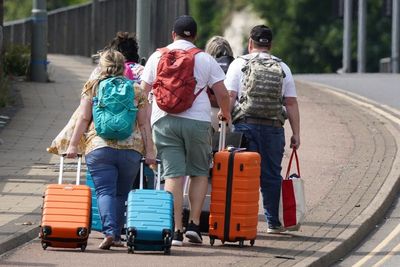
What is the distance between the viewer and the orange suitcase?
1106 centimetres

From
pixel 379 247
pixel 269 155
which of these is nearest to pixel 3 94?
pixel 269 155

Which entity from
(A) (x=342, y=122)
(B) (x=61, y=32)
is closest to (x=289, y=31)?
(B) (x=61, y=32)

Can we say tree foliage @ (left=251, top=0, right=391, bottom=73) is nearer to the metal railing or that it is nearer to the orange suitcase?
the metal railing

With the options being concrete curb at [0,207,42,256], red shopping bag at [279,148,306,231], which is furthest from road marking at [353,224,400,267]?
concrete curb at [0,207,42,256]

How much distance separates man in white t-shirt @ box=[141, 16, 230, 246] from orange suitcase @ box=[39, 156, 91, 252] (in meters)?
0.78

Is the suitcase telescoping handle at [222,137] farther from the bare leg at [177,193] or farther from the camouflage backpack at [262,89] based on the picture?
the bare leg at [177,193]

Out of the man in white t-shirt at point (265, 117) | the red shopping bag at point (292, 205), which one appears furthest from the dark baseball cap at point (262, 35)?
the red shopping bag at point (292, 205)

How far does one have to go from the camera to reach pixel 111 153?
11.4 meters

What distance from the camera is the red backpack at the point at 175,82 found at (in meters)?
11.5

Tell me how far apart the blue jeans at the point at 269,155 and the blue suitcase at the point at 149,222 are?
1.38m

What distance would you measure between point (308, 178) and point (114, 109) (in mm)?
4809

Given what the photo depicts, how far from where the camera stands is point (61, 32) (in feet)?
131

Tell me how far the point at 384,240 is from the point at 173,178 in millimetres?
2321

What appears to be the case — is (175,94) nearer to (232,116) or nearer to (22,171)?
(232,116)
